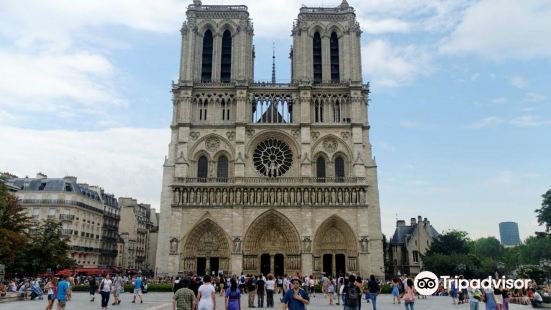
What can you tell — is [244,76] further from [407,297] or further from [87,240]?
[407,297]

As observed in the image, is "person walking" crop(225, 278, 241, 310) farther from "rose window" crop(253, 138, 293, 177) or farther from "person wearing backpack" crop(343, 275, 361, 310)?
"rose window" crop(253, 138, 293, 177)

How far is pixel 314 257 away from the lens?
37.4 m

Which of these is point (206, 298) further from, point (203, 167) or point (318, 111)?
point (318, 111)

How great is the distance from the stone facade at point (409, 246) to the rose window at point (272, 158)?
663 inches

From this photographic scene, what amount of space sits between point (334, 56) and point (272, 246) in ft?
60.0

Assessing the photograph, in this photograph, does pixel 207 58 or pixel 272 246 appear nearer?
pixel 272 246

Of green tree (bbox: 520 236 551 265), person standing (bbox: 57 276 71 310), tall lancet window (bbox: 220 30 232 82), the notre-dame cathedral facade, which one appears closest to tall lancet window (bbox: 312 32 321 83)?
the notre-dame cathedral facade

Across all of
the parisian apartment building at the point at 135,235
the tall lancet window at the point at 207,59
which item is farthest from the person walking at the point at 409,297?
the parisian apartment building at the point at 135,235

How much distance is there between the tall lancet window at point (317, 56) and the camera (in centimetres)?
4353

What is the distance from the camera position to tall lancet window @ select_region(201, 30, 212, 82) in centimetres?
4316

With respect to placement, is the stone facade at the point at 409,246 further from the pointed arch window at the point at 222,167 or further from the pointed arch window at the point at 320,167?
the pointed arch window at the point at 222,167

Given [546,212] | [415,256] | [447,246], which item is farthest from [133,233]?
[546,212]

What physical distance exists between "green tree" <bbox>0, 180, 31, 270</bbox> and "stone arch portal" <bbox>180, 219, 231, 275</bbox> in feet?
38.2

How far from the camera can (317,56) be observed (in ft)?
144
